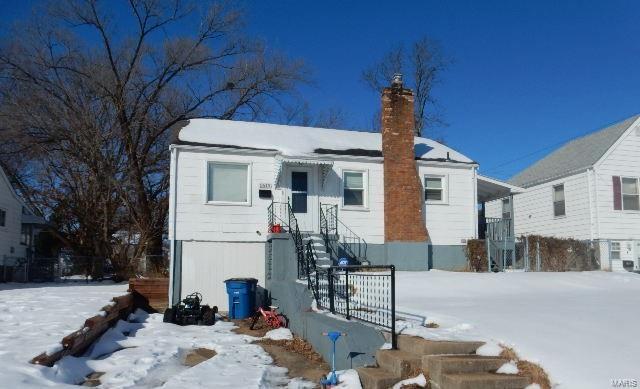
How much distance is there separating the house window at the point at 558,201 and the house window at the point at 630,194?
2093 mm

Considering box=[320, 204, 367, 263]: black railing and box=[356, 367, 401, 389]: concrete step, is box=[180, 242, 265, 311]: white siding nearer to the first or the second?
box=[320, 204, 367, 263]: black railing

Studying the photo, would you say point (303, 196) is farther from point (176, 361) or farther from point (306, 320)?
point (176, 361)

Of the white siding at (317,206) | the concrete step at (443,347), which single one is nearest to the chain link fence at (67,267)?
the white siding at (317,206)

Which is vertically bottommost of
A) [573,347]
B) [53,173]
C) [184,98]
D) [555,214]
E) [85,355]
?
[85,355]

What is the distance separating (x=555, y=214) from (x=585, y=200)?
1.78m

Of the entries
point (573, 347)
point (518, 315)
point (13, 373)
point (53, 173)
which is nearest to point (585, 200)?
point (518, 315)

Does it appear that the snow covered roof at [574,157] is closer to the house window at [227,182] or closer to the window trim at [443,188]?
the window trim at [443,188]

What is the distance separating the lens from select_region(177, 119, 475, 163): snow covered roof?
1720 centimetres

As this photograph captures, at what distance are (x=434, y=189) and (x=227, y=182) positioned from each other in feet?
20.8

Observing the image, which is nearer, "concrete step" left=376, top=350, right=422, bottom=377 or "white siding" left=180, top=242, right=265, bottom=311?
"concrete step" left=376, top=350, right=422, bottom=377

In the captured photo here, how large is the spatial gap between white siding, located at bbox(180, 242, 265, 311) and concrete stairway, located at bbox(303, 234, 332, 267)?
1645 mm

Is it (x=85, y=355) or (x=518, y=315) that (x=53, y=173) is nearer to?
(x=85, y=355)

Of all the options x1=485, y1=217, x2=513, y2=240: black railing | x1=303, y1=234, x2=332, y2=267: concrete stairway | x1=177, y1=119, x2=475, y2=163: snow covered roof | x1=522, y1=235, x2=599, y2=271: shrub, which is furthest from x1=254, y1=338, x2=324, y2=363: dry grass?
x1=522, y1=235, x2=599, y2=271: shrub

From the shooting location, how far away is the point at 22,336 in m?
9.01
